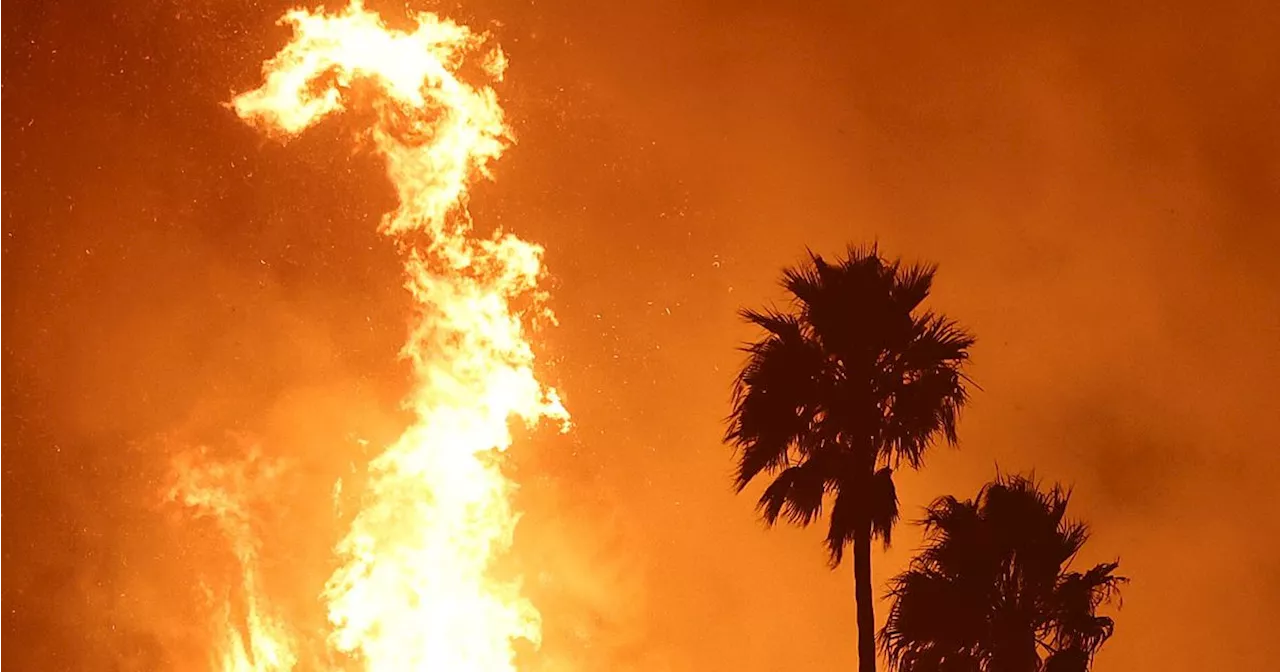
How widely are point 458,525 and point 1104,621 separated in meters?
18.8

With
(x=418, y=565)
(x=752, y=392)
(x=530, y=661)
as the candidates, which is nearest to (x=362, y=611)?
(x=418, y=565)

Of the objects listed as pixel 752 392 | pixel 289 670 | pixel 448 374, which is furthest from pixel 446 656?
pixel 752 392

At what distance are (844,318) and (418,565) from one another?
60.8 ft

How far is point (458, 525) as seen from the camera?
109 ft

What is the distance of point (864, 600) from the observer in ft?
53.3

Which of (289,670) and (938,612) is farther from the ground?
(289,670)

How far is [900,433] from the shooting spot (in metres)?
17.2

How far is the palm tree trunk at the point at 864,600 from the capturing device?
625 inches

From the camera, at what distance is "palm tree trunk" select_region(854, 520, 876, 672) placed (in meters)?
15.9

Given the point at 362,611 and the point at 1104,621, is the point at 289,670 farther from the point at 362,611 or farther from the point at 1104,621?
the point at 1104,621

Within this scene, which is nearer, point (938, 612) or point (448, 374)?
point (938, 612)

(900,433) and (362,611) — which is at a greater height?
(362,611)

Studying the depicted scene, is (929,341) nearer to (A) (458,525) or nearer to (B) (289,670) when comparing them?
(A) (458,525)

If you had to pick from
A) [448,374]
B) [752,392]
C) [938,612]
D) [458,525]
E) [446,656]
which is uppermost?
[448,374]
